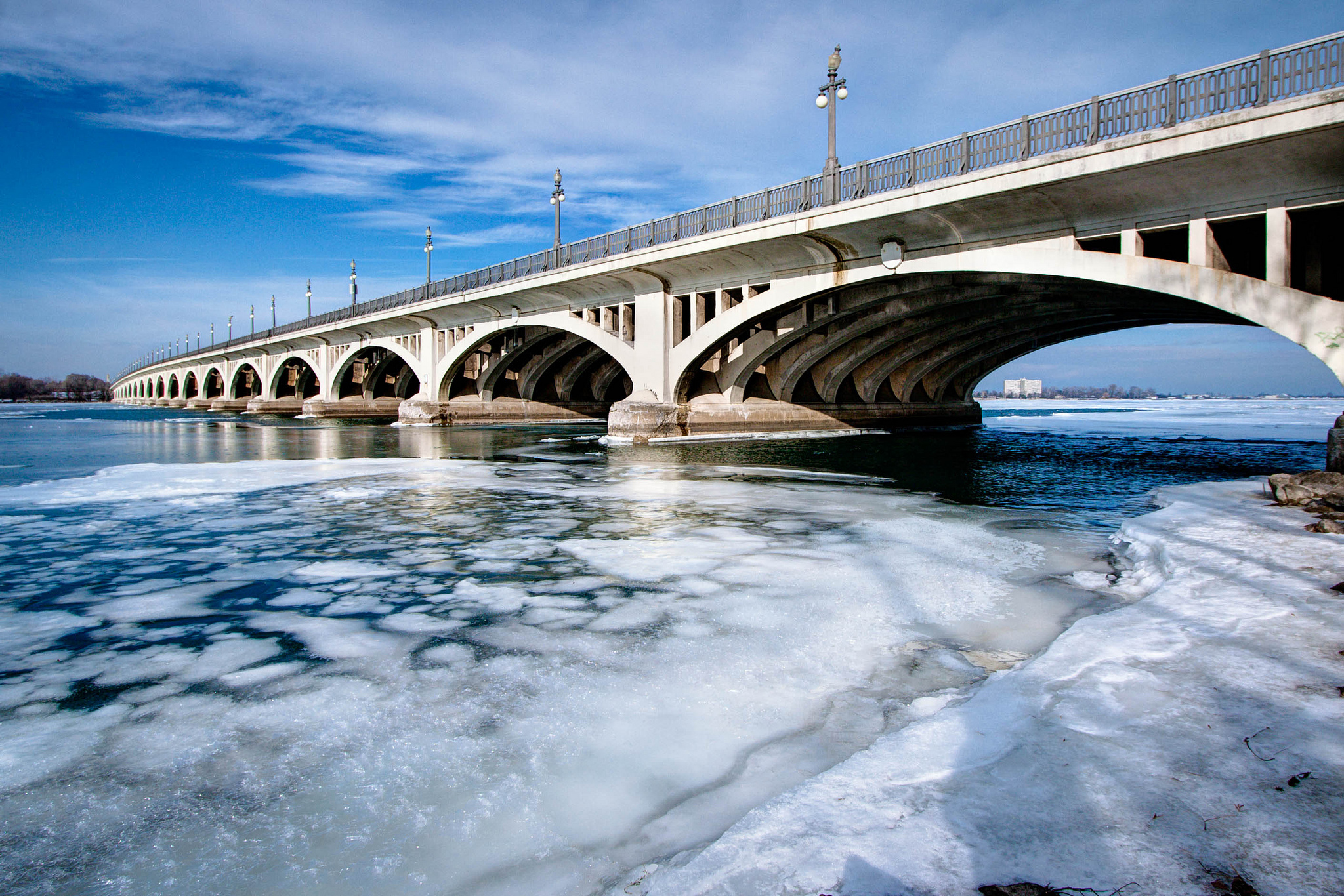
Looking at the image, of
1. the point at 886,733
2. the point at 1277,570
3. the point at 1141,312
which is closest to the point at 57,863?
the point at 886,733

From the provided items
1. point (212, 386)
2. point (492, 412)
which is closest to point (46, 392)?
point (212, 386)

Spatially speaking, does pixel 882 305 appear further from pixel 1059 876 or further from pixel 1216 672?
pixel 1059 876

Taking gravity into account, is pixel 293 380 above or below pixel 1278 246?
above

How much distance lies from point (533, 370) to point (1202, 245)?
36.0 m

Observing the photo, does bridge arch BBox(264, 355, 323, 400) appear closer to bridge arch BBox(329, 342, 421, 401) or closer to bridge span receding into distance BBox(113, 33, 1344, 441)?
bridge arch BBox(329, 342, 421, 401)

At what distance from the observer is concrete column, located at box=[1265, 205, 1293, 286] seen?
12.7m

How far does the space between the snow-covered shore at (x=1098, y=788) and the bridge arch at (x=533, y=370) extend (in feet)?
116

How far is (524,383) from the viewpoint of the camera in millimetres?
45156

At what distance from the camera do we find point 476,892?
7.72ft

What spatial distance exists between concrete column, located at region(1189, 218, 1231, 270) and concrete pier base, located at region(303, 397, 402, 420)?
51.7 m

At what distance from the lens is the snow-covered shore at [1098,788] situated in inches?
88.8

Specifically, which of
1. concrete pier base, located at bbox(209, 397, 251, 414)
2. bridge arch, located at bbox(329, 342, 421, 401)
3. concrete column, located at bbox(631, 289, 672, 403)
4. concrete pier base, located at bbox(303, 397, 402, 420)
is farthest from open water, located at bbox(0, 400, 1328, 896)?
concrete pier base, located at bbox(209, 397, 251, 414)

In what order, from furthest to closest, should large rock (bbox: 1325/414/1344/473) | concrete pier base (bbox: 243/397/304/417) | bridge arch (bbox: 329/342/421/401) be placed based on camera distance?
concrete pier base (bbox: 243/397/304/417)
bridge arch (bbox: 329/342/421/401)
large rock (bbox: 1325/414/1344/473)

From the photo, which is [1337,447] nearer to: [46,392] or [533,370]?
[533,370]
